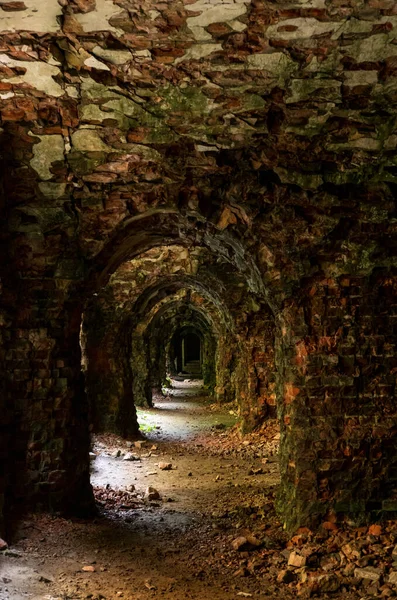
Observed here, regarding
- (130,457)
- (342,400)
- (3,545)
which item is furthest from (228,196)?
(130,457)

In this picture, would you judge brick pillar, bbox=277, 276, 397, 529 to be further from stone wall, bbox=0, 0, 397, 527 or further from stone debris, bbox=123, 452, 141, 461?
stone debris, bbox=123, 452, 141, 461

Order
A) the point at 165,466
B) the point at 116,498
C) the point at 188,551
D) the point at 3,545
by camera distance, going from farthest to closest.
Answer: the point at 165,466 → the point at 116,498 → the point at 188,551 → the point at 3,545

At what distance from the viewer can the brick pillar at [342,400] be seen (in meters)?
4.71

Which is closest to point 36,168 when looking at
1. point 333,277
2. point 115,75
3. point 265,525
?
point 115,75

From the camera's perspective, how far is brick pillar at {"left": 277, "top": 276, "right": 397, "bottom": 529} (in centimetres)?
471

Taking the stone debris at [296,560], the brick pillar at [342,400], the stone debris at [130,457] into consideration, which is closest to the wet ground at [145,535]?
the stone debris at [130,457]

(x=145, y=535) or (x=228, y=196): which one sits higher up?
(x=228, y=196)

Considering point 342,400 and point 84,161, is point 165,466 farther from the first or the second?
point 84,161

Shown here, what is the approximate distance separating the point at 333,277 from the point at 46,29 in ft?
10.1

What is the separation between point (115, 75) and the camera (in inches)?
175

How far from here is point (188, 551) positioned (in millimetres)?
4754

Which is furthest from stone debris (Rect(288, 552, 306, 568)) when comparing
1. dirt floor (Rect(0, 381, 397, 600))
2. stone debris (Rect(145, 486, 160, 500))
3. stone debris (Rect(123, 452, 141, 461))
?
stone debris (Rect(123, 452, 141, 461))

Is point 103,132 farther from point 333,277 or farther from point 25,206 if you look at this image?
point 333,277

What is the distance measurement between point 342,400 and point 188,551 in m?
1.88
